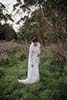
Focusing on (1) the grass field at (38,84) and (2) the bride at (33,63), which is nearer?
(1) the grass field at (38,84)

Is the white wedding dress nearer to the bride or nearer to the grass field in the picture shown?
the bride

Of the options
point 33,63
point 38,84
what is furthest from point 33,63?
point 38,84

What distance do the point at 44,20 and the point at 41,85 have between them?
2.50 metres

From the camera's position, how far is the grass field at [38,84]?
440 inches

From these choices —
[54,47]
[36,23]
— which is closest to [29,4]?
[36,23]

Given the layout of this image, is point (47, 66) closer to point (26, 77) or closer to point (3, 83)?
point (26, 77)

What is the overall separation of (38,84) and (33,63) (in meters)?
1.28

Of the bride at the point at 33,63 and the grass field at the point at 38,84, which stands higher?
the bride at the point at 33,63

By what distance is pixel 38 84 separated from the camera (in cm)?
1257

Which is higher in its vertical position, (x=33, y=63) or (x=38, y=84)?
(x=33, y=63)

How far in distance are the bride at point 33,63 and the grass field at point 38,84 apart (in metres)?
0.33

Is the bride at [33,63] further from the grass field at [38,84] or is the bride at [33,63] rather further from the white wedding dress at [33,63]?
the grass field at [38,84]

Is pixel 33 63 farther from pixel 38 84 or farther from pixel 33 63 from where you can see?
pixel 38 84

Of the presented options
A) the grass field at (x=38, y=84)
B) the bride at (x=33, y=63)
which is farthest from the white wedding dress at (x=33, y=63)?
the grass field at (x=38, y=84)
